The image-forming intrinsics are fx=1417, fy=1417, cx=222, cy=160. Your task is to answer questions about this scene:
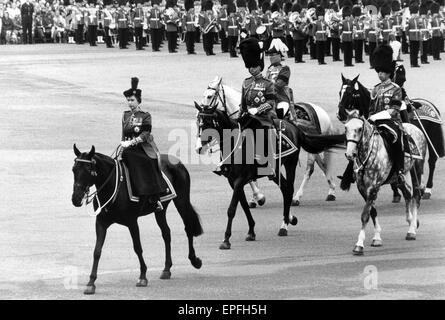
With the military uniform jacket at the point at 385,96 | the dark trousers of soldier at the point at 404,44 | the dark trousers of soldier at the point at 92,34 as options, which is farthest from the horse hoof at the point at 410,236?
the dark trousers of soldier at the point at 92,34

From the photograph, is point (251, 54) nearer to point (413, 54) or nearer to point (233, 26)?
point (413, 54)

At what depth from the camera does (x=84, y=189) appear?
14094 millimetres

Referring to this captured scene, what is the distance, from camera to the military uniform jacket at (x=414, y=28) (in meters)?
42.0

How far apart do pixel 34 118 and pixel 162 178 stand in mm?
16122

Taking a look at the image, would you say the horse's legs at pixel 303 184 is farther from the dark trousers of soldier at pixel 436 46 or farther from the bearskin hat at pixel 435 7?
the bearskin hat at pixel 435 7

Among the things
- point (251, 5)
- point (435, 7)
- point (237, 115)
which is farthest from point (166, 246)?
point (251, 5)

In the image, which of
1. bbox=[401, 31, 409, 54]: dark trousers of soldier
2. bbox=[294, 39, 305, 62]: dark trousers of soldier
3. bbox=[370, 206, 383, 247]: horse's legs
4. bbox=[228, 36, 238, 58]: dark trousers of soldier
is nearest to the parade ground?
bbox=[370, 206, 383, 247]: horse's legs

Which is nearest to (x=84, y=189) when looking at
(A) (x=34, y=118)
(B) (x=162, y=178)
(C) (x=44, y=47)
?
(B) (x=162, y=178)

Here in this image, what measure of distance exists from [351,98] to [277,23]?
26.0 m

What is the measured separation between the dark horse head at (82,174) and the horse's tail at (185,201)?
137 centimetres

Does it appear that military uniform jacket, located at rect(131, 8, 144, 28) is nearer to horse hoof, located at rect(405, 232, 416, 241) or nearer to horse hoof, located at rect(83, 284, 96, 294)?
horse hoof, located at rect(405, 232, 416, 241)
